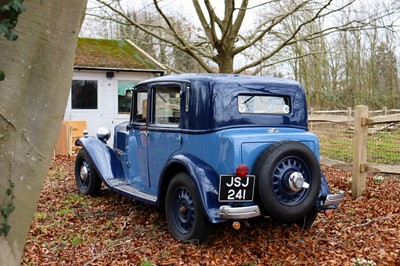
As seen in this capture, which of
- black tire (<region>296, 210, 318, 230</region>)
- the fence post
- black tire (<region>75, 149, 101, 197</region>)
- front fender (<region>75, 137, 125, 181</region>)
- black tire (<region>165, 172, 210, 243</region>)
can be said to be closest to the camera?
black tire (<region>165, 172, 210, 243</region>)

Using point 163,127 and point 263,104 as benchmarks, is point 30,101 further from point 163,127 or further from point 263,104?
point 263,104

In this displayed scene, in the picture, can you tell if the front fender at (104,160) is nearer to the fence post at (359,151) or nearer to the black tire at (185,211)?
the black tire at (185,211)

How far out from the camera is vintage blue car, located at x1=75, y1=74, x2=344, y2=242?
4.52 metres

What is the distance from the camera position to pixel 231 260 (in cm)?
447

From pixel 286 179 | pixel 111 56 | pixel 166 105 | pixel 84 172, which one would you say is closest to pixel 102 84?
pixel 111 56

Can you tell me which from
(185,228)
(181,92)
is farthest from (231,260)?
(181,92)

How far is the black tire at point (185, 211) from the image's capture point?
4.68 metres

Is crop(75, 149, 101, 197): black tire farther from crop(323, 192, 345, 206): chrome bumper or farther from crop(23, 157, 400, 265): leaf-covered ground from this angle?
crop(323, 192, 345, 206): chrome bumper

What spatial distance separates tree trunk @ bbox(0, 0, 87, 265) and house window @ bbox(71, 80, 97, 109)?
40.5ft

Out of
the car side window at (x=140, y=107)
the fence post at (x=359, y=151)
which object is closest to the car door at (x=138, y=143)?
the car side window at (x=140, y=107)

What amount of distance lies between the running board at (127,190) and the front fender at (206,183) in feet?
2.94

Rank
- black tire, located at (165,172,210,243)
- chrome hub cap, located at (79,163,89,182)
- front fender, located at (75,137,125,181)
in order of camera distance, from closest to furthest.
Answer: black tire, located at (165,172,210,243) → front fender, located at (75,137,125,181) → chrome hub cap, located at (79,163,89,182)

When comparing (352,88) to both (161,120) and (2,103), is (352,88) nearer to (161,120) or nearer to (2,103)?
(161,120)

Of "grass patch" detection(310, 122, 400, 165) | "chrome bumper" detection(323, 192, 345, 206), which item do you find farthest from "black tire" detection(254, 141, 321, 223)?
"grass patch" detection(310, 122, 400, 165)
